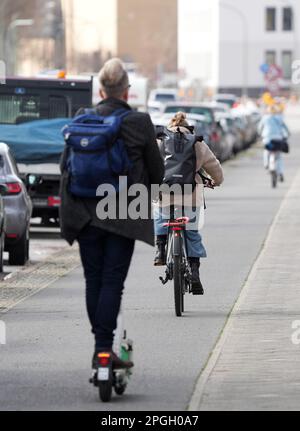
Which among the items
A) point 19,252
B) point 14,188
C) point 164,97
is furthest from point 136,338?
point 164,97

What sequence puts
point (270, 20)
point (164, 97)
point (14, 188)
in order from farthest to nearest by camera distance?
point (270, 20) < point (164, 97) < point (14, 188)

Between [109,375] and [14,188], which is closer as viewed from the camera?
[109,375]

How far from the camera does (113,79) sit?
358 inches

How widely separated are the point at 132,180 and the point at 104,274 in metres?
0.54

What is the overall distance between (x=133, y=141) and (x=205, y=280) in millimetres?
7227

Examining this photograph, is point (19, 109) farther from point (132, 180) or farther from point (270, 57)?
point (270, 57)

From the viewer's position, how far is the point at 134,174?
9.13 m

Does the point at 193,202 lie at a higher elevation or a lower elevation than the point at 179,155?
lower

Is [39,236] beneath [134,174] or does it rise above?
beneath

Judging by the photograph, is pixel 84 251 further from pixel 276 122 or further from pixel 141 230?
pixel 276 122

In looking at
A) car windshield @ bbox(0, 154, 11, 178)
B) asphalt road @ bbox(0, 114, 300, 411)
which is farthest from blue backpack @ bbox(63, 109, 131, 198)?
car windshield @ bbox(0, 154, 11, 178)

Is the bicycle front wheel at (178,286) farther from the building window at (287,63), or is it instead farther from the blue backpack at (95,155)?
the building window at (287,63)

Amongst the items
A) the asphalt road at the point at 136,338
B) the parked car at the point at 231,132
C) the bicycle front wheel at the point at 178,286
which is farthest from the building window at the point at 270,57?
the bicycle front wheel at the point at 178,286
